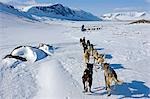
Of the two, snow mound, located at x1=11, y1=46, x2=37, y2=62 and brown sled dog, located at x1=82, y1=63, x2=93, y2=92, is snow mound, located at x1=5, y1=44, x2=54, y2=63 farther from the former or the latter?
brown sled dog, located at x1=82, y1=63, x2=93, y2=92

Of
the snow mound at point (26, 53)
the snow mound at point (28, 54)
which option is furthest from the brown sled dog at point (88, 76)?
the snow mound at point (26, 53)

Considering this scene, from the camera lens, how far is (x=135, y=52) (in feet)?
88.6

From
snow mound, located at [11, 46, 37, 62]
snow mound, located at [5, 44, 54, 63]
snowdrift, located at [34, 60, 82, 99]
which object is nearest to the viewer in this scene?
snowdrift, located at [34, 60, 82, 99]

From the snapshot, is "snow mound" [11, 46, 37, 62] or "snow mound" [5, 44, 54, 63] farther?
"snow mound" [11, 46, 37, 62]

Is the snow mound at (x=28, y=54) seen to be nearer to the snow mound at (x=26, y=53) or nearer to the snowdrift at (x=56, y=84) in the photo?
the snow mound at (x=26, y=53)

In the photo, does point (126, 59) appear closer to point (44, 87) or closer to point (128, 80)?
point (128, 80)

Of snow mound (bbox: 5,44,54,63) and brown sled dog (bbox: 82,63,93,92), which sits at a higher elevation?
brown sled dog (bbox: 82,63,93,92)

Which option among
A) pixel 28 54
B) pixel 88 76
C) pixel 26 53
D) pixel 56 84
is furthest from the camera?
pixel 26 53

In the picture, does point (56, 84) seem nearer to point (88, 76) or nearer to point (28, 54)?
point (88, 76)

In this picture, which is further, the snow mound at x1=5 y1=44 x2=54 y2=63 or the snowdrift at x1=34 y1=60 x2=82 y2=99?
the snow mound at x1=5 y1=44 x2=54 y2=63

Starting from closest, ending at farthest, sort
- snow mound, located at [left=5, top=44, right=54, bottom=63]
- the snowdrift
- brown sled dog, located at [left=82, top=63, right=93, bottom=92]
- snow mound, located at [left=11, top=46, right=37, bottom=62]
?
the snowdrift, brown sled dog, located at [left=82, top=63, right=93, bottom=92], snow mound, located at [left=5, top=44, right=54, bottom=63], snow mound, located at [left=11, top=46, right=37, bottom=62]

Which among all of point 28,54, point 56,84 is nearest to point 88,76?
point 56,84

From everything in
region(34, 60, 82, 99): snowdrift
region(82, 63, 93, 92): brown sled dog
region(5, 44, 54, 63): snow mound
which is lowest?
region(5, 44, 54, 63): snow mound

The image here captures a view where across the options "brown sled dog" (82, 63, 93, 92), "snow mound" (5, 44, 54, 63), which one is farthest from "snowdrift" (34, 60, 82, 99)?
"snow mound" (5, 44, 54, 63)
